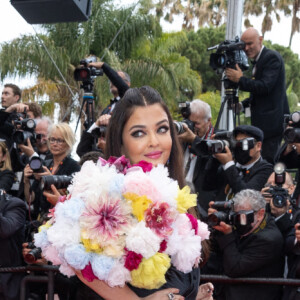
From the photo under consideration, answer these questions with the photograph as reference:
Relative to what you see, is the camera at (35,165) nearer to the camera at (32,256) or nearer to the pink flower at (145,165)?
the camera at (32,256)

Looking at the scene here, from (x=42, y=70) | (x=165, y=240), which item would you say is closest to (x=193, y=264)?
(x=165, y=240)

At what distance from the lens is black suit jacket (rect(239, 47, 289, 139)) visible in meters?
5.11

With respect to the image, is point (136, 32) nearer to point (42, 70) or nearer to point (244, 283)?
point (42, 70)

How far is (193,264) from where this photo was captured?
1912 mm

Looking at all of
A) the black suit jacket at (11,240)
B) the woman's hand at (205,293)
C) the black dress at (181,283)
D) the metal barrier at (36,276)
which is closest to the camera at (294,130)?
the metal barrier at (36,276)

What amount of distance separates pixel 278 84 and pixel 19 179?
277 cm

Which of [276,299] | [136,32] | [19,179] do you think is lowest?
[276,299]

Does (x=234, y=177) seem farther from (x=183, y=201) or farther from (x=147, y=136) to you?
(x=183, y=201)

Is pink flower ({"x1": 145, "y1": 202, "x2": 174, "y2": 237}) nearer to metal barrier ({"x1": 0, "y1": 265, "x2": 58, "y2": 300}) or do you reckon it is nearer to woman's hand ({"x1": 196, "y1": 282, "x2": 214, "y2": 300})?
woman's hand ({"x1": 196, "y1": 282, "x2": 214, "y2": 300})

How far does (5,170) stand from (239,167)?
2.27 metres

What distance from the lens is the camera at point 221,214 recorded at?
4027 mm

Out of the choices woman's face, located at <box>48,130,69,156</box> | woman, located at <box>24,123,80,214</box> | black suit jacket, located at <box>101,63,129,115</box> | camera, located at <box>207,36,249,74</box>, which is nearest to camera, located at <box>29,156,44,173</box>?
woman, located at <box>24,123,80,214</box>

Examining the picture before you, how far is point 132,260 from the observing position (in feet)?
5.65

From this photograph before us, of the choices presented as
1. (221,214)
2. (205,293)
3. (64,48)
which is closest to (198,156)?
(221,214)
